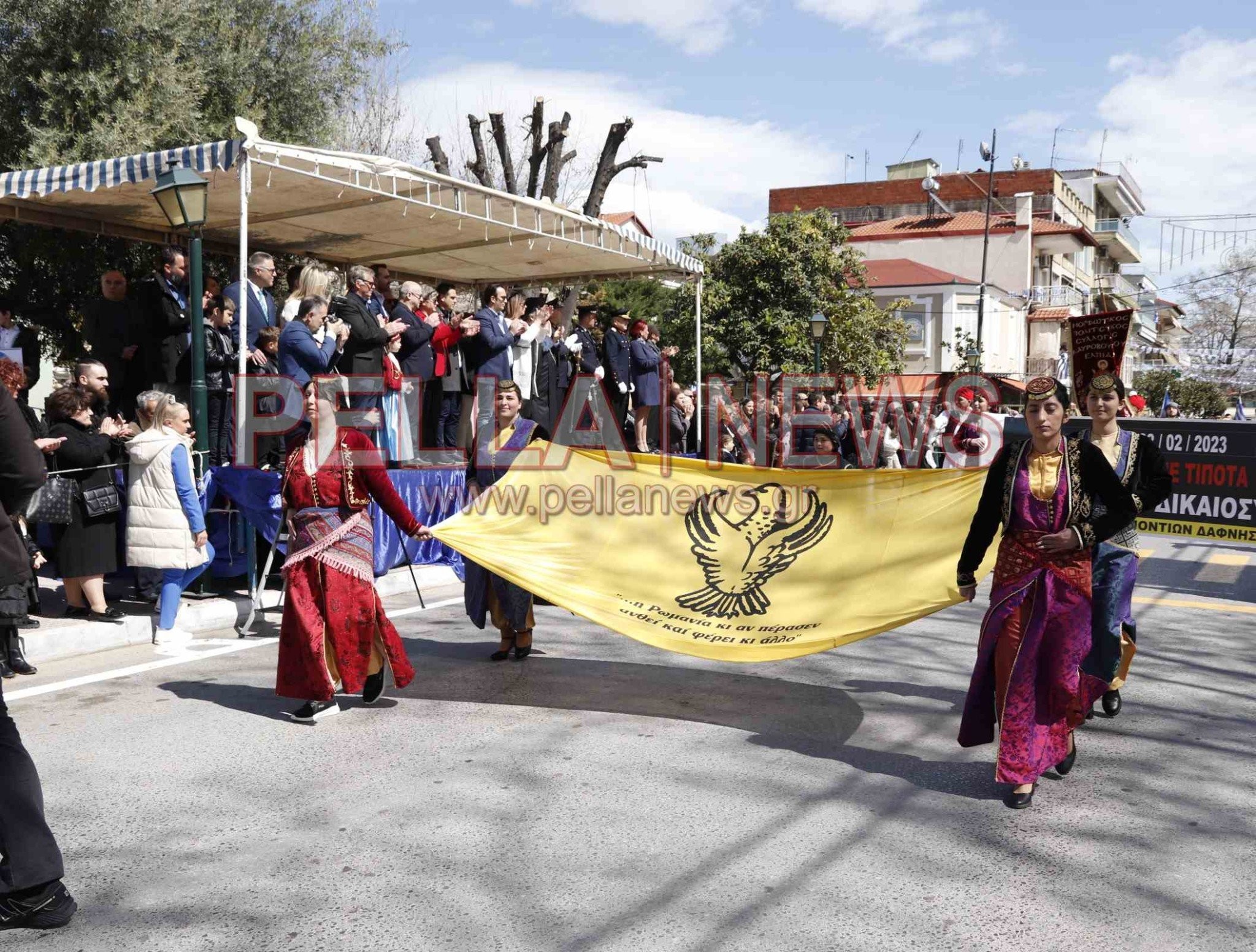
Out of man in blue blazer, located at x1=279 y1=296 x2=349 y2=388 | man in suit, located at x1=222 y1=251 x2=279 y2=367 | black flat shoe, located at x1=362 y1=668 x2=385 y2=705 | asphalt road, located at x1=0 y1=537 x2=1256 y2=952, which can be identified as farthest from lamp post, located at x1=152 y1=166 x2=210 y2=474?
black flat shoe, located at x1=362 y1=668 x2=385 y2=705

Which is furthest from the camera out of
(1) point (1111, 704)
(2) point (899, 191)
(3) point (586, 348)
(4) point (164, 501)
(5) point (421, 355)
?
(2) point (899, 191)

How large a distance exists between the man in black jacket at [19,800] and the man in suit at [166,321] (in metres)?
7.07

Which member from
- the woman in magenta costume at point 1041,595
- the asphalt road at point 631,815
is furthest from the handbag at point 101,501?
the woman in magenta costume at point 1041,595

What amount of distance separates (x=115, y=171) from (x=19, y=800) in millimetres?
7552

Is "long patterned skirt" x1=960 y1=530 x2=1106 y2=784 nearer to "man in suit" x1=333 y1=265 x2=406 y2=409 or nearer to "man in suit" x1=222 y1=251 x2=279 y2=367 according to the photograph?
"man in suit" x1=333 y1=265 x2=406 y2=409

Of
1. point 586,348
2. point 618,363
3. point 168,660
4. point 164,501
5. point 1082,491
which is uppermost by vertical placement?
point 586,348

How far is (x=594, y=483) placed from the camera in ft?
23.6

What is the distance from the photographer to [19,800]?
368cm

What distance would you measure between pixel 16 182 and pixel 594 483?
6.49 meters

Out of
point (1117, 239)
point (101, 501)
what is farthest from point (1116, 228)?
point (101, 501)

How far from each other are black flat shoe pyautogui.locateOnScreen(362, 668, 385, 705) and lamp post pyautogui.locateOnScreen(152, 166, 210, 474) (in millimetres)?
3489

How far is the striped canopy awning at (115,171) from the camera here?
935 cm

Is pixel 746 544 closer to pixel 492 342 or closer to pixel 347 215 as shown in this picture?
Answer: pixel 492 342

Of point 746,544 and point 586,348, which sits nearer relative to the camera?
point 746,544
